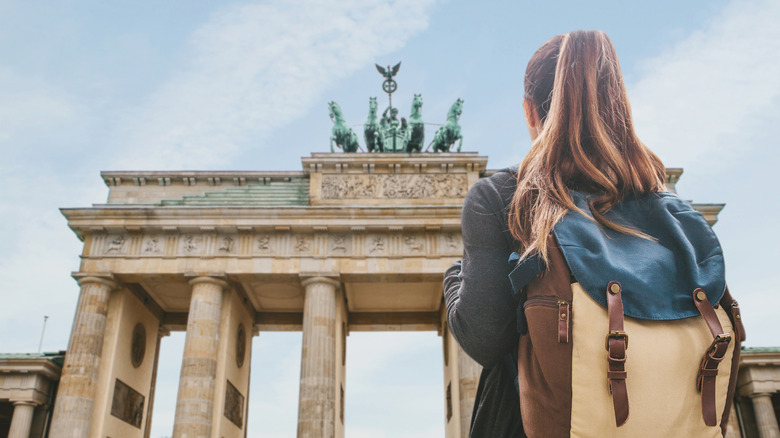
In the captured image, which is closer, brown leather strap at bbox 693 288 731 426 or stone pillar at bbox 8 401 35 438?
brown leather strap at bbox 693 288 731 426

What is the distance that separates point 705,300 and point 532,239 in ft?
1.39

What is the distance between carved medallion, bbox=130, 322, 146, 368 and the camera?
25.4 metres

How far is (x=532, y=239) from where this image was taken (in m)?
1.64

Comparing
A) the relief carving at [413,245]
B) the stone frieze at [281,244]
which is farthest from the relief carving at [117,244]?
the relief carving at [413,245]

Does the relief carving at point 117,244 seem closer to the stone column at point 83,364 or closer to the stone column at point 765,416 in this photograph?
the stone column at point 83,364

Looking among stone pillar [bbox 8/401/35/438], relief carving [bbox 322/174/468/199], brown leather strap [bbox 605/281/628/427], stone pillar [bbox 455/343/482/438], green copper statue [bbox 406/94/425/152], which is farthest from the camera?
green copper statue [bbox 406/94/425/152]

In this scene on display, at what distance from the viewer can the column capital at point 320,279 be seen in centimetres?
2288

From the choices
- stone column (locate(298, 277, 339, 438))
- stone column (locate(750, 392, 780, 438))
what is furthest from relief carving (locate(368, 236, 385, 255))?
stone column (locate(750, 392, 780, 438))

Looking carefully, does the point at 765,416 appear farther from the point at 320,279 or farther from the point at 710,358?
the point at 710,358

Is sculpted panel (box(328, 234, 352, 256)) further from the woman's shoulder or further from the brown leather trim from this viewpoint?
the brown leather trim

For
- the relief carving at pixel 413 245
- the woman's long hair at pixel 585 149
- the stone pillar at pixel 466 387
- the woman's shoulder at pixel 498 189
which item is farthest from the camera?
the relief carving at pixel 413 245

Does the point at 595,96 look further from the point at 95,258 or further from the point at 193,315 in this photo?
the point at 95,258

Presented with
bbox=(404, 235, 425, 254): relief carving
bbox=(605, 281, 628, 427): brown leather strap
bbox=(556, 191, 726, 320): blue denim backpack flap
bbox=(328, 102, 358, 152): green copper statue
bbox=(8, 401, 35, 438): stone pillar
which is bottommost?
bbox=(605, 281, 628, 427): brown leather strap

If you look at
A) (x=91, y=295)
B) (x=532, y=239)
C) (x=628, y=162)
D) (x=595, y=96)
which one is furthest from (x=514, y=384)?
(x=91, y=295)
